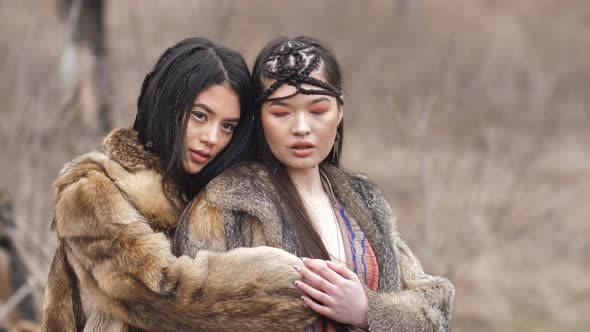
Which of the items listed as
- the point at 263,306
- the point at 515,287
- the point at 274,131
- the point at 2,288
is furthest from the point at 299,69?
the point at 515,287

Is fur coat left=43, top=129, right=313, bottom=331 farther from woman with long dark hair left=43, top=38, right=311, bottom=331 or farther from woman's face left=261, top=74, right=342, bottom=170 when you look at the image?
woman's face left=261, top=74, right=342, bottom=170

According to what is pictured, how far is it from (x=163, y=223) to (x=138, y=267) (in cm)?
29

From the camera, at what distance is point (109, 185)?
115 inches

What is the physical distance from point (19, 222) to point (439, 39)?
961 cm

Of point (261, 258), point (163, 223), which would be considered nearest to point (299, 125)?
point (261, 258)

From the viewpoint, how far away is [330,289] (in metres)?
2.73

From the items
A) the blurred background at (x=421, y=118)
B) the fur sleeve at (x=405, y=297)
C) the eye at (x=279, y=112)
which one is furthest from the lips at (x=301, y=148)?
the blurred background at (x=421, y=118)

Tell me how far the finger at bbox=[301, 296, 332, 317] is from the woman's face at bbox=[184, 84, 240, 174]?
0.66m

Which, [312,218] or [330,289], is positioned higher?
[312,218]

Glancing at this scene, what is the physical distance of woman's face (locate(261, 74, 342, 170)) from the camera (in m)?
2.91

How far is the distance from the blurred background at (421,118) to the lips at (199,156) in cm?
225

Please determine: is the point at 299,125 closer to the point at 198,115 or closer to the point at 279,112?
the point at 279,112

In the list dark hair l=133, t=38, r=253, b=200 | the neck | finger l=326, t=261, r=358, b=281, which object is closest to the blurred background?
the neck

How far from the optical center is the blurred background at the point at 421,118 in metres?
6.97
